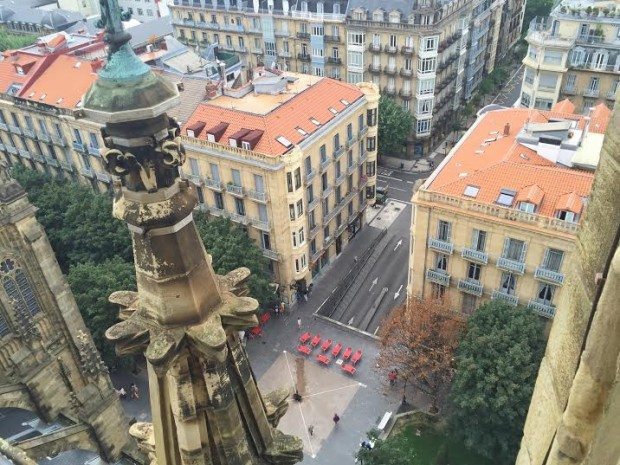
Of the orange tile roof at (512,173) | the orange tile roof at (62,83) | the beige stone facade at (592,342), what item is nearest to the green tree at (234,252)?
the orange tile roof at (512,173)

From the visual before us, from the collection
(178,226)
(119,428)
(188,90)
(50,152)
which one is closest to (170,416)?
(178,226)

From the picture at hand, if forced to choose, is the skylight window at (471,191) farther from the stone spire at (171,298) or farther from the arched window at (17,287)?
the stone spire at (171,298)

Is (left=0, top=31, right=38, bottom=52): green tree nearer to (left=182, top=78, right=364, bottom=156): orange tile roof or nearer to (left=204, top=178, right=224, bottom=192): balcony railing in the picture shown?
(left=182, top=78, right=364, bottom=156): orange tile roof

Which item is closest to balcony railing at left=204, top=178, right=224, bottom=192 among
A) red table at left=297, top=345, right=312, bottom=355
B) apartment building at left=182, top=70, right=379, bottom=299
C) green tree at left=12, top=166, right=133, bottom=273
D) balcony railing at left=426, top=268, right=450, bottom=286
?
apartment building at left=182, top=70, right=379, bottom=299

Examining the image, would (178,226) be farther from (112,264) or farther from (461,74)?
(461,74)

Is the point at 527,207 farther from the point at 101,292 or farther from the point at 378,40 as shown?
the point at 378,40
